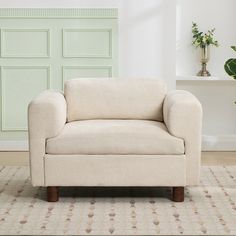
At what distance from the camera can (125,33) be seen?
18.4 ft

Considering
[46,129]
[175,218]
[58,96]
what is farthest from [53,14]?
[175,218]

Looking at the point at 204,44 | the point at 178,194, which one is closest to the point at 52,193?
the point at 178,194

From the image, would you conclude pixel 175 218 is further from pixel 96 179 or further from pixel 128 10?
pixel 128 10

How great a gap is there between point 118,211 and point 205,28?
2827 millimetres

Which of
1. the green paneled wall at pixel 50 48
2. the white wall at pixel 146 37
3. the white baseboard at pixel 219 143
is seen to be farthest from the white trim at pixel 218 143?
the green paneled wall at pixel 50 48

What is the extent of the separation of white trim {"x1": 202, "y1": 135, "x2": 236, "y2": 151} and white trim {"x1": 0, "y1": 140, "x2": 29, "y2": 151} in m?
1.63

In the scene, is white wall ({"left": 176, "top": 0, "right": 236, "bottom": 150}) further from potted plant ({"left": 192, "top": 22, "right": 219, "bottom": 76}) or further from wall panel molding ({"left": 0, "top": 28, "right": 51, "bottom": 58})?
wall panel molding ({"left": 0, "top": 28, "right": 51, "bottom": 58})

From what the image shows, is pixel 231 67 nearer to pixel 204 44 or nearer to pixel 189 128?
pixel 189 128

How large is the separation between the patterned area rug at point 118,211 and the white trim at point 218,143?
1.40 meters

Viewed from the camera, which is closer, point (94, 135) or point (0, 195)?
point (94, 135)

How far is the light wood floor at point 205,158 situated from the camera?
513 centimetres

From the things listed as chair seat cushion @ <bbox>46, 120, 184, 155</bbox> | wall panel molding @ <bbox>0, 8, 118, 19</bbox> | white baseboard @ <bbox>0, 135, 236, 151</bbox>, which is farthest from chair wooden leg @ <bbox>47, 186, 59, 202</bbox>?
white baseboard @ <bbox>0, 135, 236, 151</bbox>

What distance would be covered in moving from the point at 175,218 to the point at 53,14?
2698mm

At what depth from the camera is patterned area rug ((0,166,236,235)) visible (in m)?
3.21
